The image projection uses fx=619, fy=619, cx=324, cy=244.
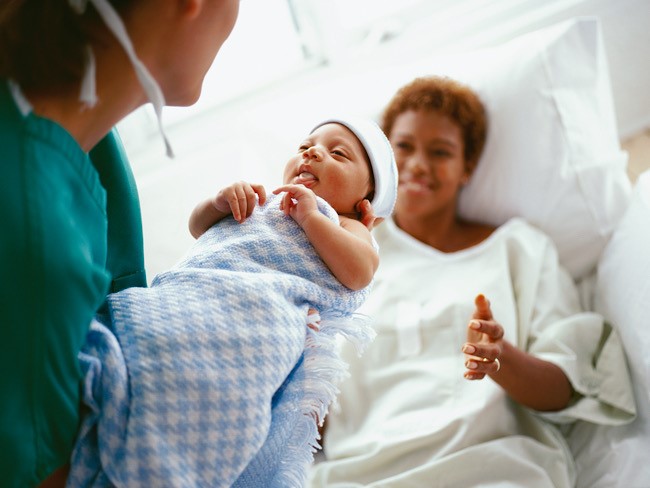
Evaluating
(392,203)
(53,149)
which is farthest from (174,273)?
(392,203)

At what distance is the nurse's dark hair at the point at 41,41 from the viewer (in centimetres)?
59

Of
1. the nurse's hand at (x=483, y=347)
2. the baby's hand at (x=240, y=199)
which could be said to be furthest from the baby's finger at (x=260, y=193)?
the nurse's hand at (x=483, y=347)

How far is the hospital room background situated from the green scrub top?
90 centimetres

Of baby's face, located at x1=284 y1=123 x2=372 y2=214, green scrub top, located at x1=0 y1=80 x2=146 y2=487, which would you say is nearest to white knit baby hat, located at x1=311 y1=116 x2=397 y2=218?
baby's face, located at x1=284 y1=123 x2=372 y2=214

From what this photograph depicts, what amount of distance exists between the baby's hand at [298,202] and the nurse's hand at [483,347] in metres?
0.39

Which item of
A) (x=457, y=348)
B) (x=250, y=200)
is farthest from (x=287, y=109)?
(x=250, y=200)

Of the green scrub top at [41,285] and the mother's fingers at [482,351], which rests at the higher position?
the green scrub top at [41,285]

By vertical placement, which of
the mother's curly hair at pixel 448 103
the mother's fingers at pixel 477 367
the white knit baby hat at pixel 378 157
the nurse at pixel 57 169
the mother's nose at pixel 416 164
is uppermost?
the nurse at pixel 57 169

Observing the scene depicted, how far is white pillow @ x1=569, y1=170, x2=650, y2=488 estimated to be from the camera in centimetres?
120

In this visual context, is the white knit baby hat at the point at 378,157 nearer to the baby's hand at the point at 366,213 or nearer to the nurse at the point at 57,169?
the baby's hand at the point at 366,213

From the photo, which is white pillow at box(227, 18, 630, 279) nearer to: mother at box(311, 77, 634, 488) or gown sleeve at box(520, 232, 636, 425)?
mother at box(311, 77, 634, 488)

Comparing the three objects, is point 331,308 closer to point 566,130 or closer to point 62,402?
point 62,402

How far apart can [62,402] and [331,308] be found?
0.36 m

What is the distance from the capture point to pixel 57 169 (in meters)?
0.62
